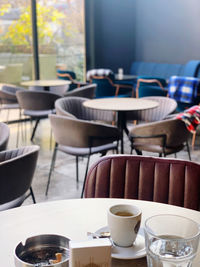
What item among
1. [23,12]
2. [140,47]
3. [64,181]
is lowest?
[64,181]

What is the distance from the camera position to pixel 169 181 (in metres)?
1.57

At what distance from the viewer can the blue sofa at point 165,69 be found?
6977 mm

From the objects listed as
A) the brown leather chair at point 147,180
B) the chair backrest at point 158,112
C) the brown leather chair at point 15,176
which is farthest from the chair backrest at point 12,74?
the brown leather chair at point 147,180

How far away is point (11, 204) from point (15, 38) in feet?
17.0

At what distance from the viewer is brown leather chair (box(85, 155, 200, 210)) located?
5.08ft

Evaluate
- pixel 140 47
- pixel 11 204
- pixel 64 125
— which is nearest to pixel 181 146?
pixel 64 125

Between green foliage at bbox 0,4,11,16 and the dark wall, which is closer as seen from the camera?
green foliage at bbox 0,4,11,16

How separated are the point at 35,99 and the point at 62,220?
3695 mm

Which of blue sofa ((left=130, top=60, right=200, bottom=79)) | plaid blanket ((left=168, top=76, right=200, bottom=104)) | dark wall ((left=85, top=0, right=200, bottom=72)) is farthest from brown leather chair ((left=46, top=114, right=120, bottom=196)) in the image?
dark wall ((left=85, top=0, right=200, bottom=72))

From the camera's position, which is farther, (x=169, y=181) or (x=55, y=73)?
(x=55, y=73)

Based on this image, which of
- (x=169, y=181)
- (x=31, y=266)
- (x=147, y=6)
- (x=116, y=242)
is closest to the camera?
(x=31, y=266)

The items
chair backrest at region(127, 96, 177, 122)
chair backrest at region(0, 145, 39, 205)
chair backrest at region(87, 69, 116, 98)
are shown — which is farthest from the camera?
chair backrest at region(87, 69, 116, 98)

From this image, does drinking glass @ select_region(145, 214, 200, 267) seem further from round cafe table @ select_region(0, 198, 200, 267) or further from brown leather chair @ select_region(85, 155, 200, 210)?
brown leather chair @ select_region(85, 155, 200, 210)

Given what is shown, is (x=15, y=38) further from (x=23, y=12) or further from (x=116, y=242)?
(x=116, y=242)
